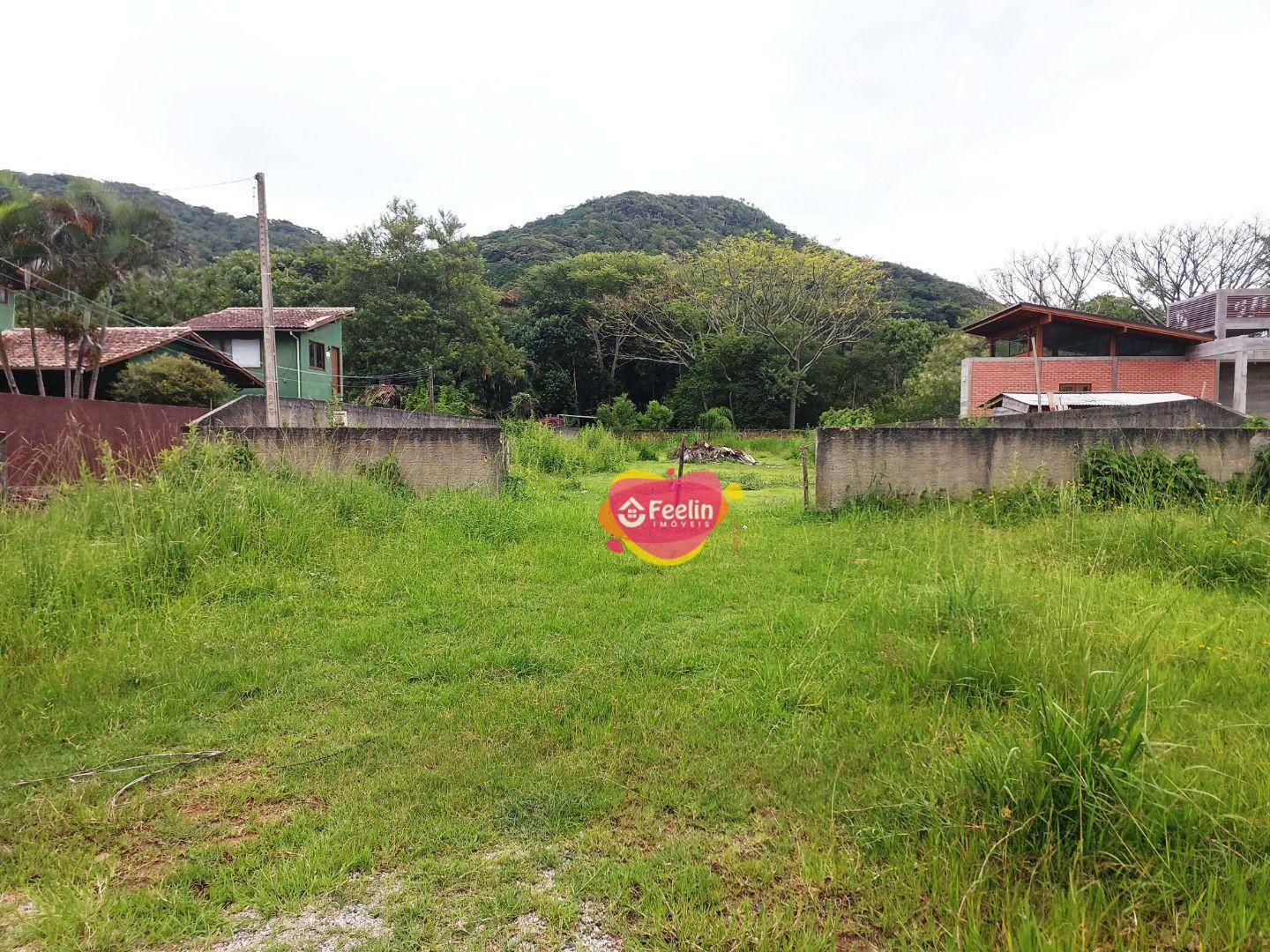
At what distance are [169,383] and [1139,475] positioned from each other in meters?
19.4

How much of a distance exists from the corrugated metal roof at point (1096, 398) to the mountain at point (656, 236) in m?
19.1

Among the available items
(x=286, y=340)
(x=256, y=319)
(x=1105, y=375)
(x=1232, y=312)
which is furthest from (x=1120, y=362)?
(x=256, y=319)

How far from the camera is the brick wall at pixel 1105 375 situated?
17.2 meters

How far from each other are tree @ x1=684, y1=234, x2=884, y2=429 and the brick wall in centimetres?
988

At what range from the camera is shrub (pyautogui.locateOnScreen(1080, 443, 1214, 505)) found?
21.9 ft

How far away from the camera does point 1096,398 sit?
15.5 m

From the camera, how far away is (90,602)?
3.78 metres

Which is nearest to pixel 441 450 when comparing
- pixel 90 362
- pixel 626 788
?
pixel 626 788

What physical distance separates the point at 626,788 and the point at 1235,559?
4.84 meters

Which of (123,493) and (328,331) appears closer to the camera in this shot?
(123,493)

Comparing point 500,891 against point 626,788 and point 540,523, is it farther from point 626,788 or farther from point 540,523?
point 540,523

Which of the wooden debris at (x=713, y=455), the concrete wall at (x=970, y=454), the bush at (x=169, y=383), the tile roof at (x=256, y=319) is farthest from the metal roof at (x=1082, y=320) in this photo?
A: the tile roof at (x=256, y=319)

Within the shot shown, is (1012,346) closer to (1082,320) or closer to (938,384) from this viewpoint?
(938,384)

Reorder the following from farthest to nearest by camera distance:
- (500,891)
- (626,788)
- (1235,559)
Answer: (1235,559) < (626,788) < (500,891)
